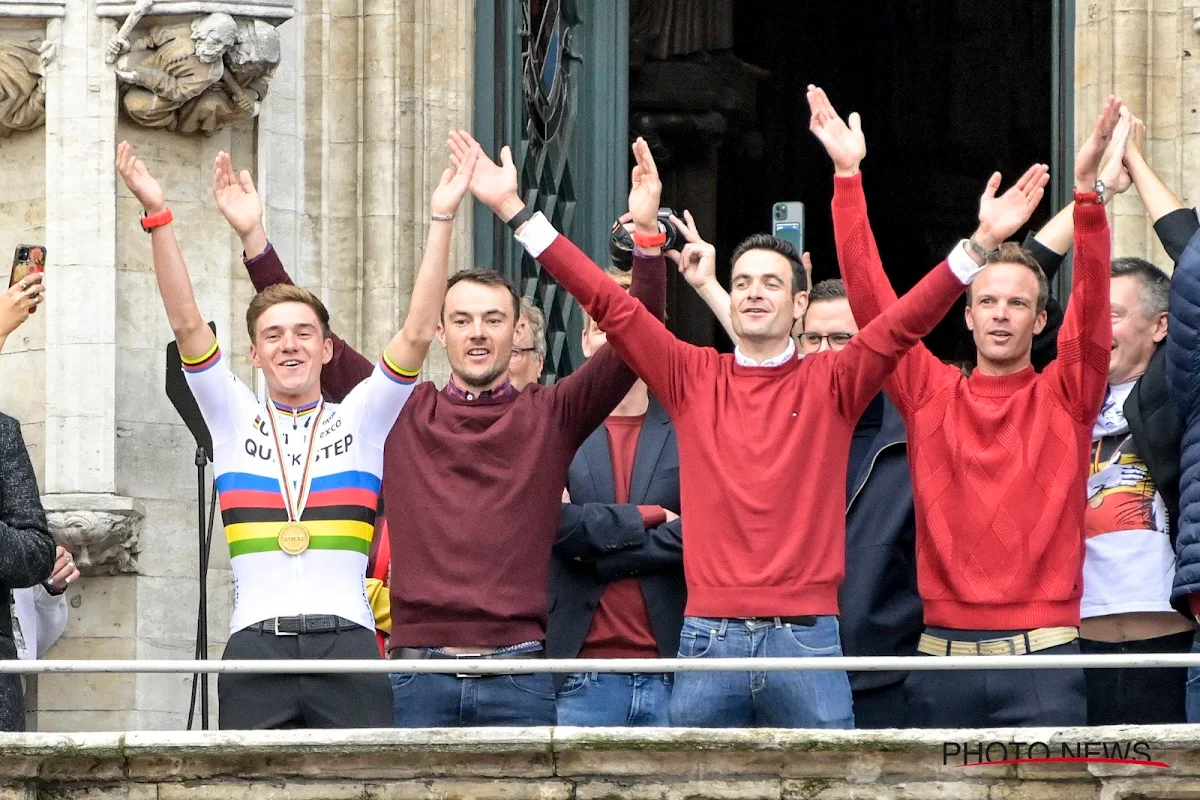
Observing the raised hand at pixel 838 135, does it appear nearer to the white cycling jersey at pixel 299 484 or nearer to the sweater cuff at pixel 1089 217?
the sweater cuff at pixel 1089 217

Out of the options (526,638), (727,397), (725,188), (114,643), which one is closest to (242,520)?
(526,638)

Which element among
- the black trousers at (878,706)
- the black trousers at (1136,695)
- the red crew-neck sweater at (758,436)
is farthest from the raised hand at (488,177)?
the black trousers at (1136,695)

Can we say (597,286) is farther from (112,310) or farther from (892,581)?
(112,310)

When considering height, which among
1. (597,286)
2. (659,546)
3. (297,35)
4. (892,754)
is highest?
(297,35)

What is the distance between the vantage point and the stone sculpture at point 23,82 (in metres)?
9.33

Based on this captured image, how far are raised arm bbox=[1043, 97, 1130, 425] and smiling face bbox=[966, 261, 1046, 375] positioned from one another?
0.46 feet

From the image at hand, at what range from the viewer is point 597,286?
7188 millimetres

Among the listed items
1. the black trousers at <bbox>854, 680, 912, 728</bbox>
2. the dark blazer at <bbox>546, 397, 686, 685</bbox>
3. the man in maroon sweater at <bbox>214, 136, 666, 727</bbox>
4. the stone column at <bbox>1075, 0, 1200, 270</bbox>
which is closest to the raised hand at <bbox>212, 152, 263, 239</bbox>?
the man in maroon sweater at <bbox>214, 136, 666, 727</bbox>

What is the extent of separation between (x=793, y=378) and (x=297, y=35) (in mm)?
3365

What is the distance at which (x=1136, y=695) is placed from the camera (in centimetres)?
700

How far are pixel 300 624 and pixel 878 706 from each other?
5.04 feet

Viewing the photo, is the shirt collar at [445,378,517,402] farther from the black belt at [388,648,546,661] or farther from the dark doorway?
the dark doorway

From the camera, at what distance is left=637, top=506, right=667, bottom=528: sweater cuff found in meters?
7.42

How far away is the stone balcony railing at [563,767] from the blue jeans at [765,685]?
235mm
